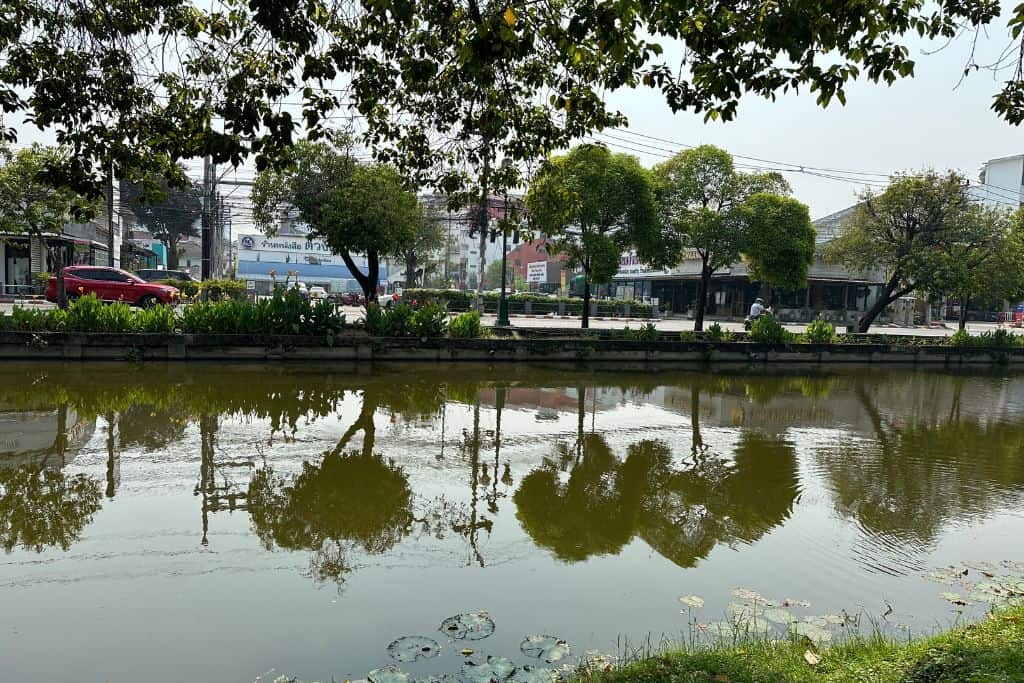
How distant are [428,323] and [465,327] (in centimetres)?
107

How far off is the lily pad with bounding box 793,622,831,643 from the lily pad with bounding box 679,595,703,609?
57 centimetres

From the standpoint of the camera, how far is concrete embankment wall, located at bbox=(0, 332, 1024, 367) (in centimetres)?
1421

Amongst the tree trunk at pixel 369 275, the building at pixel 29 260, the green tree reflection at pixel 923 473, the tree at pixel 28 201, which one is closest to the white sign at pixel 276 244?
the building at pixel 29 260

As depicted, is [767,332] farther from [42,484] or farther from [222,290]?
[222,290]

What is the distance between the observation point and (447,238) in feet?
188

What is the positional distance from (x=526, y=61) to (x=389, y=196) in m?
12.6

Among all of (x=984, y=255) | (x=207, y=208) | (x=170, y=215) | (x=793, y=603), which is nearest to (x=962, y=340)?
(x=984, y=255)

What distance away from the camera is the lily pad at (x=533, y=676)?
3326 millimetres

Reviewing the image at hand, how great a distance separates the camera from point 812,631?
3994mm

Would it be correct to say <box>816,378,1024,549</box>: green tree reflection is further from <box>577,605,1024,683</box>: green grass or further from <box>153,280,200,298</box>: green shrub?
<box>153,280,200,298</box>: green shrub

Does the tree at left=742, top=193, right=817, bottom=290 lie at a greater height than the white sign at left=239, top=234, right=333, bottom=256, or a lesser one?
lesser

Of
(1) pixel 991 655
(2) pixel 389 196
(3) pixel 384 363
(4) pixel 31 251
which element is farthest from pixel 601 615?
(4) pixel 31 251

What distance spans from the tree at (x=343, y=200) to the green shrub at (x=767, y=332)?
35.1 feet

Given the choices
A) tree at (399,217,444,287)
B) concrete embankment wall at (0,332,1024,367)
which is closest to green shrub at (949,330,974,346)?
concrete embankment wall at (0,332,1024,367)
